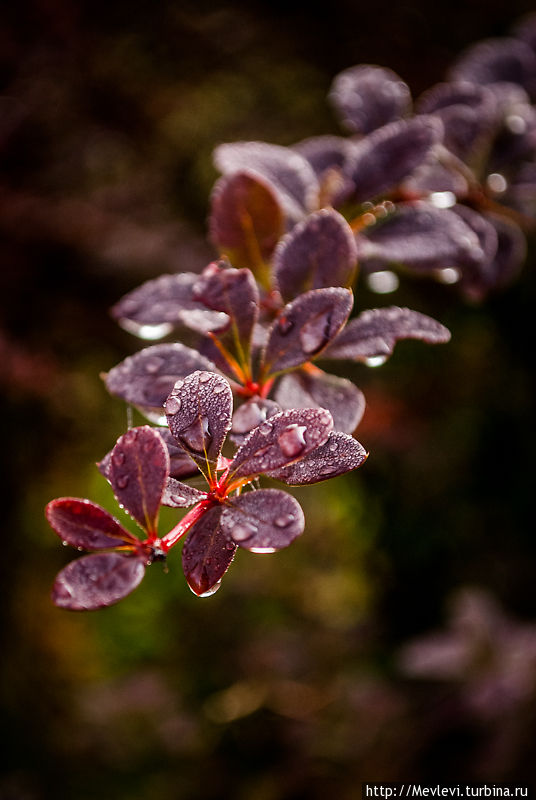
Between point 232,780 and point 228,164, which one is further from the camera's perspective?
point 232,780

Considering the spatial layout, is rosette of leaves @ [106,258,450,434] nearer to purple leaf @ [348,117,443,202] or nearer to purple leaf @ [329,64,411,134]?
purple leaf @ [348,117,443,202]

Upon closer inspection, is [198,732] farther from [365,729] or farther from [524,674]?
[524,674]

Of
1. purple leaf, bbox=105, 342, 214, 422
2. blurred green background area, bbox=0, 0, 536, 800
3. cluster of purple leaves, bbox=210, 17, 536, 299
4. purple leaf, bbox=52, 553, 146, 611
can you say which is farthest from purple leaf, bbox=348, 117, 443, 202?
blurred green background area, bbox=0, 0, 536, 800

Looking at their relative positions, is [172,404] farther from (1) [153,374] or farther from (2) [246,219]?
(2) [246,219]

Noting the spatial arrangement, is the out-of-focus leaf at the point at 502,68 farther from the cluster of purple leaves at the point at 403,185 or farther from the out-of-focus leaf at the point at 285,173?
the out-of-focus leaf at the point at 285,173

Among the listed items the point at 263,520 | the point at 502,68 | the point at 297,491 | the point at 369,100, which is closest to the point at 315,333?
the point at 263,520

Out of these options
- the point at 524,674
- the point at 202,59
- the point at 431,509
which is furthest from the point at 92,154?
the point at 524,674
